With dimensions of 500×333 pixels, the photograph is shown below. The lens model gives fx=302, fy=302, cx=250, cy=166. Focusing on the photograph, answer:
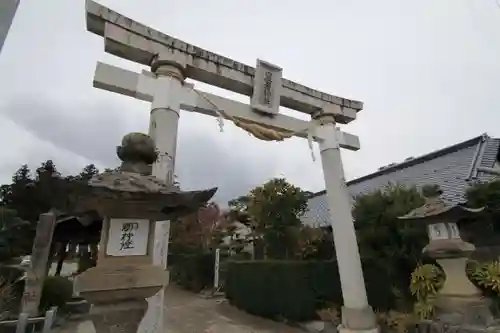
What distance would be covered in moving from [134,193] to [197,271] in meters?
13.3

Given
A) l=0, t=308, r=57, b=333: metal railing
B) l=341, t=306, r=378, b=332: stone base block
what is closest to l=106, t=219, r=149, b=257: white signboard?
l=341, t=306, r=378, b=332: stone base block

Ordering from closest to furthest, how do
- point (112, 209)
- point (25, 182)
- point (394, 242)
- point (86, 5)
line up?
point (112, 209) → point (86, 5) → point (394, 242) → point (25, 182)

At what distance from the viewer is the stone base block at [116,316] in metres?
2.26

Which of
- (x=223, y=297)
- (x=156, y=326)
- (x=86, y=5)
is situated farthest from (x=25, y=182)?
(x=156, y=326)

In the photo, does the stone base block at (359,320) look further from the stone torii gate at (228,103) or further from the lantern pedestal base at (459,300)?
the lantern pedestal base at (459,300)

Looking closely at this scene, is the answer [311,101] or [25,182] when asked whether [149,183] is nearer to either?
[311,101]

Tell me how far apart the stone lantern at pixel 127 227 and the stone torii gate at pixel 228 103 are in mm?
1366

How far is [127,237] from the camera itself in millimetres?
2520

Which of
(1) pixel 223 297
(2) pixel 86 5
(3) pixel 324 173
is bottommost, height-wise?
(1) pixel 223 297

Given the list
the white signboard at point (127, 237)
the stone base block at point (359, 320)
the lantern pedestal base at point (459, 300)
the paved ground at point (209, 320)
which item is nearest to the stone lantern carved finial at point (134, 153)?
the white signboard at point (127, 237)

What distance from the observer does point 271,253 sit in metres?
10.0

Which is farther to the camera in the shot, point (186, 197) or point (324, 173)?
point (324, 173)

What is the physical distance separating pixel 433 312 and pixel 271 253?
5.34 m

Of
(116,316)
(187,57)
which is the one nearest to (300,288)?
(187,57)
